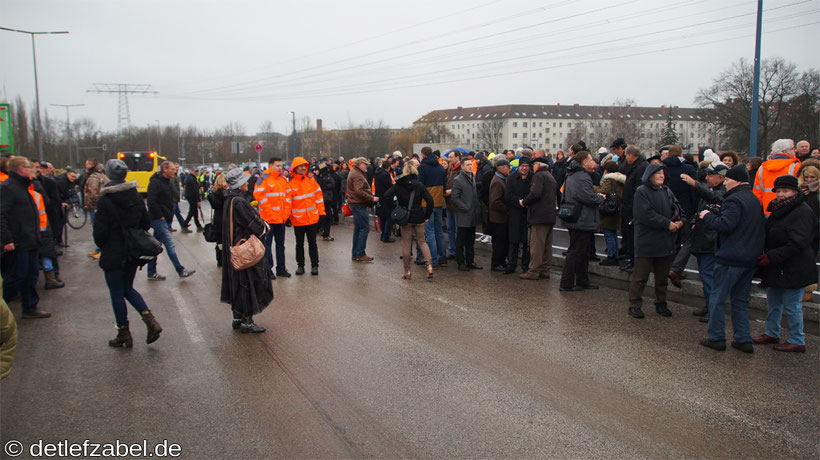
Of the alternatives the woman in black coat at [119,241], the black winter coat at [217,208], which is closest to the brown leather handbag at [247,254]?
the woman in black coat at [119,241]

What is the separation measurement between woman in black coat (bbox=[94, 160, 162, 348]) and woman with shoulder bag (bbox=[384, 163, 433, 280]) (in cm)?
436

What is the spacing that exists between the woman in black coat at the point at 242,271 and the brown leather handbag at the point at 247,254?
13 centimetres

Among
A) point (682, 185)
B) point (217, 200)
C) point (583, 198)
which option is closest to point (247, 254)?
point (217, 200)

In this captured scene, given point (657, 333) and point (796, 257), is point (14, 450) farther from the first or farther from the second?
point (796, 257)

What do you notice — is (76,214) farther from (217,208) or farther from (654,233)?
(654,233)

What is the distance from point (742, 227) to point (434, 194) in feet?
19.0

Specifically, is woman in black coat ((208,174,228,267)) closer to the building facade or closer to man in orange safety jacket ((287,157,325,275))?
man in orange safety jacket ((287,157,325,275))

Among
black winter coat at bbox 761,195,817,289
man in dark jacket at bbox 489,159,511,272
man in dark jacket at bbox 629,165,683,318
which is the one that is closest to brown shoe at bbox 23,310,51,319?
man in dark jacket at bbox 489,159,511,272

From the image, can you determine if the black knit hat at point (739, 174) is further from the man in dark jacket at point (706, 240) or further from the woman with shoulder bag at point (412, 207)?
the woman with shoulder bag at point (412, 207)

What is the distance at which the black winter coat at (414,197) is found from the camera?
9.19 meters

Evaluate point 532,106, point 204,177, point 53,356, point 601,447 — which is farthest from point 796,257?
point 532,106

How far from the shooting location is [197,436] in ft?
12.8

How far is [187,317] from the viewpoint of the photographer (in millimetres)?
7051

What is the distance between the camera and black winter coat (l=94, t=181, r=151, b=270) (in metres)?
5.75
